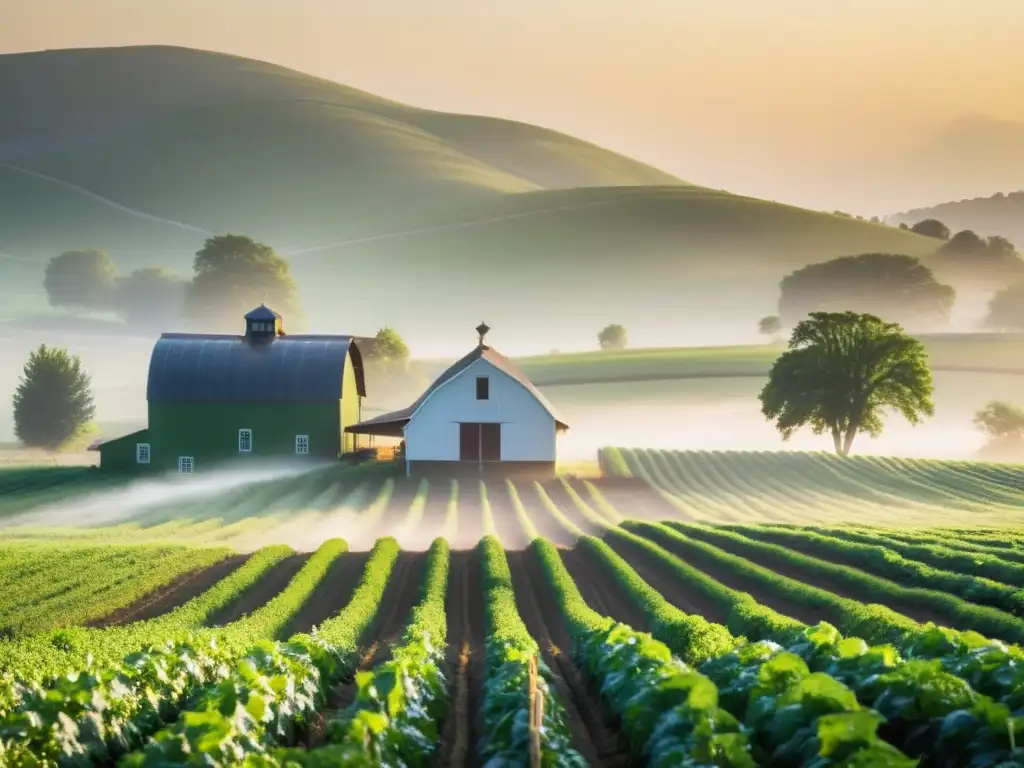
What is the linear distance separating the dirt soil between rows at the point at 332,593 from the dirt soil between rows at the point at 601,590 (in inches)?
277

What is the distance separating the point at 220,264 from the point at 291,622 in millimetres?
122209

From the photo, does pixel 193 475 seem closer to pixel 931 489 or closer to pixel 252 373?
pixel 252 373

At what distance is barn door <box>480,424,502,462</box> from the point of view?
70.3 meters

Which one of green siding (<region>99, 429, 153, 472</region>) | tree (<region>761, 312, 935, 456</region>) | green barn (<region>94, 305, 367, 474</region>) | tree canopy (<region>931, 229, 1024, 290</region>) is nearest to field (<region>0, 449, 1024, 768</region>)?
green barn (<region>94, 305, 367, 474</region>)

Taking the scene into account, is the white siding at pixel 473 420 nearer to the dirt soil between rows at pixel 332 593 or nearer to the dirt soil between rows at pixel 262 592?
the dirt soil between rows at pixel 332 593

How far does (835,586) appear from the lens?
3328cm

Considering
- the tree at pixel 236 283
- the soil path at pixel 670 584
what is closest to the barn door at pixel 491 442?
the soil path at pixel 670 584

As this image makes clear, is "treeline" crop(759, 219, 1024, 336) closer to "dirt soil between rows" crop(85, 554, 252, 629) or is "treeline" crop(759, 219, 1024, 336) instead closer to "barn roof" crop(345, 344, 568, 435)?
"barn roof" crop(345, 344, 568, 435)

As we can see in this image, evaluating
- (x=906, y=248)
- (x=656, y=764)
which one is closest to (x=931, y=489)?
(x=656, y=764)

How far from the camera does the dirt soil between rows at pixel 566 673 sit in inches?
695

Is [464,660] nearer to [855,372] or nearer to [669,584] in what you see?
[669,584]

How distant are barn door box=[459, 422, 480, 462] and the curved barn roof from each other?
9.03 m

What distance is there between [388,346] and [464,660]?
94000 mm

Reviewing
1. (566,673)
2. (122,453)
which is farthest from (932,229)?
(566,673)
